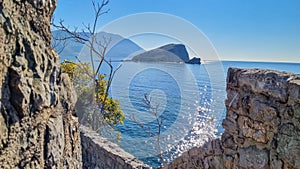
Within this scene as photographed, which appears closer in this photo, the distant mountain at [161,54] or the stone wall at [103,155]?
the stone wall at [103,155]

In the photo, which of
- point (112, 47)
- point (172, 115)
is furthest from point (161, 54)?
point (172, 115)

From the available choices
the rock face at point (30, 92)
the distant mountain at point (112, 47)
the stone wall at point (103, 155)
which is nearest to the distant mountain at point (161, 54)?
the distant mountain at point (112, 47)

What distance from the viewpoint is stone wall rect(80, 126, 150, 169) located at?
3.69 metres

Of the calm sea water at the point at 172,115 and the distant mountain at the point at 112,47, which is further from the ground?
the distant mountain at the point at 112,47

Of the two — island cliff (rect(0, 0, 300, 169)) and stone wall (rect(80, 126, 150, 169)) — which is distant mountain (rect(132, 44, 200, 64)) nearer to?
stone wall (rect(80, 126, 150, 169))

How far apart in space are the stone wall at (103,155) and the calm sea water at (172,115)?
1.01 metres

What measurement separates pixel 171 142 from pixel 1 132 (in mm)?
8363

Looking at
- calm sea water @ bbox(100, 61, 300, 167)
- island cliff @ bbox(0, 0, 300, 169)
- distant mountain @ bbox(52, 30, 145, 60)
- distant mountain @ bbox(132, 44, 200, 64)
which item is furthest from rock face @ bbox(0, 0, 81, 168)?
distant mountain @ bbox(132, 44, 200, 64)

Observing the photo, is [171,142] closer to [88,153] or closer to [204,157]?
[88,153]

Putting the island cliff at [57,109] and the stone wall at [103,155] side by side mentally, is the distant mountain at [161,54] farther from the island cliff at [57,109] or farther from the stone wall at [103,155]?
the island cliff at [57,109]

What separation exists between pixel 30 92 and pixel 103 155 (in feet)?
11.8

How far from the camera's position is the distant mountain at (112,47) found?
6.40 meters

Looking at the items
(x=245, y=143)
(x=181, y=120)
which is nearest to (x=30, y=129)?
(x=245, y=143)

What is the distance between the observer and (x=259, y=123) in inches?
69.1
